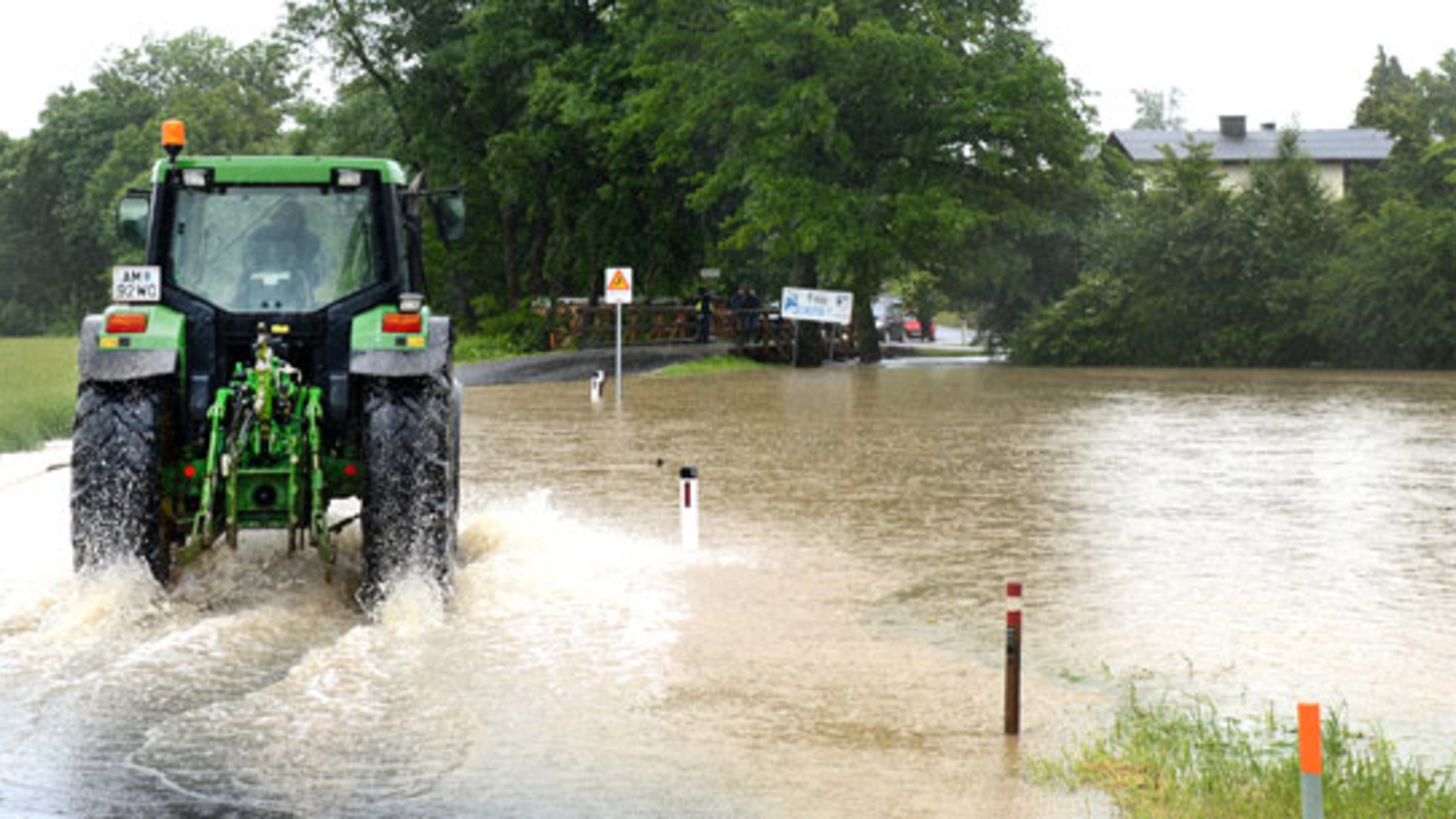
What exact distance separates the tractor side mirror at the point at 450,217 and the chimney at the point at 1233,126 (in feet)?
337

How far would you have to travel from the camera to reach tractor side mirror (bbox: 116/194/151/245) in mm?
12086

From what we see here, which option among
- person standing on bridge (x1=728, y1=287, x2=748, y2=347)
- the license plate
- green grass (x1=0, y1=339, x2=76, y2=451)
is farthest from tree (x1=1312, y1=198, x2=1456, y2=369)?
the license plate

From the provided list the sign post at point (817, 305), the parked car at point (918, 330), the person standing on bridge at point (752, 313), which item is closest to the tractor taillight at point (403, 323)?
the sign post at point (817, 305)

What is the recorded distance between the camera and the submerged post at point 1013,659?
8484 mm

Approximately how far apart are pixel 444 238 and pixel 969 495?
7706 millimetres

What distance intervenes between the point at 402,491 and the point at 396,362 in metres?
0.77

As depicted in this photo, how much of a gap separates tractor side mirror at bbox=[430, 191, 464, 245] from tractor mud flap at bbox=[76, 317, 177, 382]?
2.01 meters

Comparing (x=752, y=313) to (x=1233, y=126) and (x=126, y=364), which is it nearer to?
(x=126, y=364)

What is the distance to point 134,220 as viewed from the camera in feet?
39.6

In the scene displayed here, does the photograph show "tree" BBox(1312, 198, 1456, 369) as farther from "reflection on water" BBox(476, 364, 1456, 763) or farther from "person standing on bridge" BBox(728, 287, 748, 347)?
"person standing on bridge" BBox(728, 287, 748, 347)

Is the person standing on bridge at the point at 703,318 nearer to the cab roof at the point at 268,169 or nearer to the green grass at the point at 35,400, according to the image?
the green grass at the point at 35,400

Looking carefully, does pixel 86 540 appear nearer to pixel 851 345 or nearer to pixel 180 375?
pixel 180 375

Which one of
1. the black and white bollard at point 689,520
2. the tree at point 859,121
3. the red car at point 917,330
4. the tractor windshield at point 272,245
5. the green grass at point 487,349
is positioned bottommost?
the black and white bollard at point 689,520

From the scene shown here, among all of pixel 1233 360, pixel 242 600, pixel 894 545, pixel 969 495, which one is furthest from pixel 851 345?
pixel 242 600
